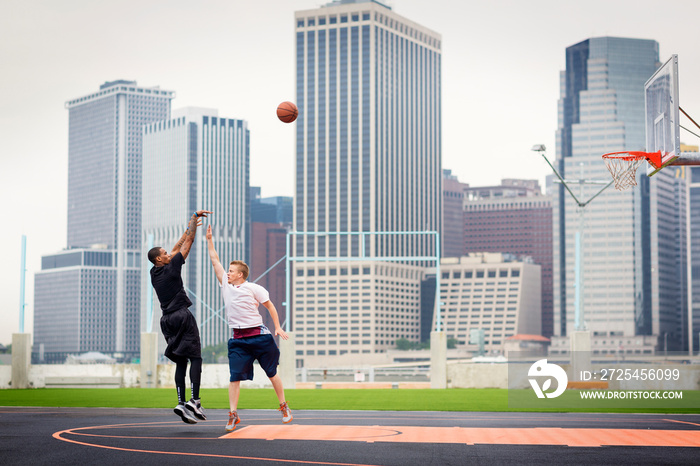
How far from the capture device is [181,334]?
11602mm

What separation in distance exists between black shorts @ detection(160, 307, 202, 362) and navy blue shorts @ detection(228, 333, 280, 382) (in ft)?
1.41

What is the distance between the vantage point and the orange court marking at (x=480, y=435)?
10.3m

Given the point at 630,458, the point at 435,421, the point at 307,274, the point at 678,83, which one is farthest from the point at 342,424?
the point at 307,274

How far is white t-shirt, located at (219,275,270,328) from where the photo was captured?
11.4 meters

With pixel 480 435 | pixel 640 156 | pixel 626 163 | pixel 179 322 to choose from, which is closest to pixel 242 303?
pixel 179 322

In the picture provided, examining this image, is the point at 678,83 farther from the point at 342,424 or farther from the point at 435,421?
the point at 342,424

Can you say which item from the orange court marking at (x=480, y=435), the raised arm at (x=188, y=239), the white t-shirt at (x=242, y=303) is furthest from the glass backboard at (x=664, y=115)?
the raised arm at (x=188, y=239)

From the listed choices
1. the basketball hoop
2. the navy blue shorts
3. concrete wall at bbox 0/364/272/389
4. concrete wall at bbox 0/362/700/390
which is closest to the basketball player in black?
the navy blue shorts

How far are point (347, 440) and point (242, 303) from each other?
2.16 m

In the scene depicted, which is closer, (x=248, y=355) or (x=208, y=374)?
(x=248, y=355)

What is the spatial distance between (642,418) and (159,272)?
7905mm

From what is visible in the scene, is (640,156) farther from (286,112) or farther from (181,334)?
(181,334)

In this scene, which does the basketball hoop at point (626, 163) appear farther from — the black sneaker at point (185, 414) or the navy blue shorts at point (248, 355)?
the black sneaker at point (185, 414)

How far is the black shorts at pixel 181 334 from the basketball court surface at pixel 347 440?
92cm
